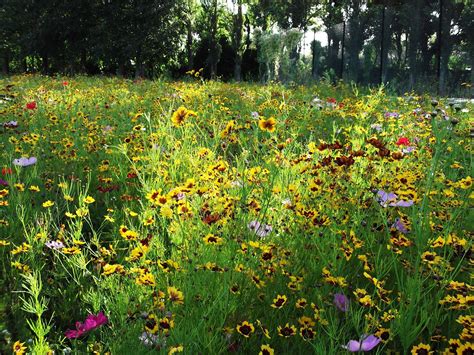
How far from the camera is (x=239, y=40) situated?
2481cm

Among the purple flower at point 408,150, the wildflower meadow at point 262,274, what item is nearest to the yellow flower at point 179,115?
the wildflower meadow at point 262,274

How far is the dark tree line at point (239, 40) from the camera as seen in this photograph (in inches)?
500

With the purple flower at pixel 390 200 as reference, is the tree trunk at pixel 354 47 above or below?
above

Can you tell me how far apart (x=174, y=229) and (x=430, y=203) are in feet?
3.87

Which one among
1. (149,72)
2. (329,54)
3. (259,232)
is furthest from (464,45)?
(149,72)

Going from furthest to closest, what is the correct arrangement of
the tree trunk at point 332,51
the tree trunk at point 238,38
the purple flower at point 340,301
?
the tree trunk at point 238,38, the tree trunk at point 332,51, the purple flower at point 340,301

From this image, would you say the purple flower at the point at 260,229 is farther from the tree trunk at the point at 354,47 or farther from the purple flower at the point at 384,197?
the tree trunk at the point at 354,47

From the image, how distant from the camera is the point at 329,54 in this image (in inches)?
709

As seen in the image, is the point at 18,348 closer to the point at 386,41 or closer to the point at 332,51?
the point at 386,41

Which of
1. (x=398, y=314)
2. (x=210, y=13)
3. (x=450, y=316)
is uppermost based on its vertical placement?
(x=210, y=13)

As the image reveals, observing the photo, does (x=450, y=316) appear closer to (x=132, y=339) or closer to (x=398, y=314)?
(x=398, y=314)

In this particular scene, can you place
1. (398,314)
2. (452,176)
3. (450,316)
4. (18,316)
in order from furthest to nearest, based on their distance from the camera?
(452,176) < (18,316) < (450,316) < (398,314)

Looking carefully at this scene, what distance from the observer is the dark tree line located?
1270 cm

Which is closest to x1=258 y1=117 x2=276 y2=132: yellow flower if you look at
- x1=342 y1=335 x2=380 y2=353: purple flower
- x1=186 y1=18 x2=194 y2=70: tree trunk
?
x1=342 y1=335 x2=380 y2=353: purple flower
